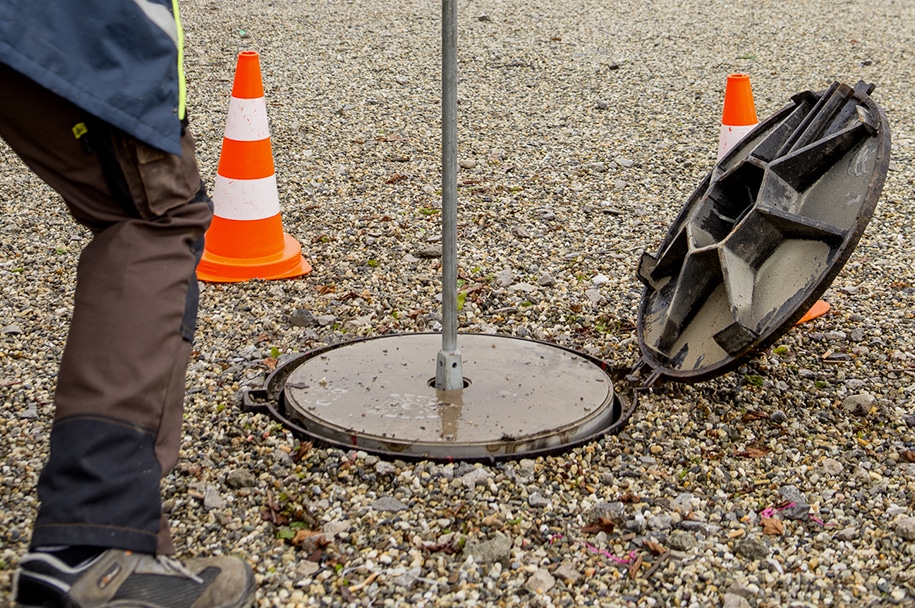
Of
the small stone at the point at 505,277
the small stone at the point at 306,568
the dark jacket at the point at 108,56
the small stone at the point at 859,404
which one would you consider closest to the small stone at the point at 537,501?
the small stone at the point at 306,568

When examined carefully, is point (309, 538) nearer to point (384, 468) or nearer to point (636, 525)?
point (384, 468)

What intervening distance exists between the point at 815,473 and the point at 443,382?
112 cm

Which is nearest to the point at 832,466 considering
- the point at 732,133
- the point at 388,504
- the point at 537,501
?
the point at 537,501

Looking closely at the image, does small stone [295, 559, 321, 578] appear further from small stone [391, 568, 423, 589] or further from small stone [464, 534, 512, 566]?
small stone [464, 534, 512, 566]

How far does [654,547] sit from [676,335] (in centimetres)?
98

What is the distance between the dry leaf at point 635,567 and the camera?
2551 mm

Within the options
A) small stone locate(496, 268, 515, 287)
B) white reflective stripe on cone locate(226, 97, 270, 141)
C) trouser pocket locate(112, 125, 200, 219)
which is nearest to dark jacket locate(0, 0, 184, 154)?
trouser pocket locate(112, 125, 200, 219)

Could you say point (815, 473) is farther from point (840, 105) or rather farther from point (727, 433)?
point (840, 105)

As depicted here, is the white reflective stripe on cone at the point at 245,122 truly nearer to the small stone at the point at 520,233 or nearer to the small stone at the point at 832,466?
the small stone at the point at 520,233

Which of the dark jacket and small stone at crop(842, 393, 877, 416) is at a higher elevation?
the dark jacket

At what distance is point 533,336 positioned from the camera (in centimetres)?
398

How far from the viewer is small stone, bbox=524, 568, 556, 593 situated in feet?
8.17

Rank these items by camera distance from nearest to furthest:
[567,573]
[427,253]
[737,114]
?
[567,573] < [737,114] < [427,253]

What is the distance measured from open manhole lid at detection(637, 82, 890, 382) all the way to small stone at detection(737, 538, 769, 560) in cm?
60
